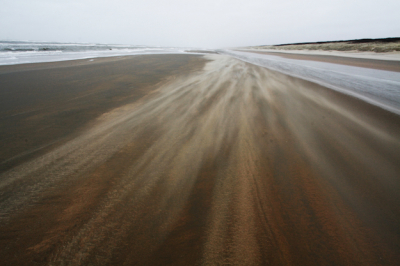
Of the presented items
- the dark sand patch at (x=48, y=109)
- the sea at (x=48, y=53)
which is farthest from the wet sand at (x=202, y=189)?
the sea at (x=48, y=53)

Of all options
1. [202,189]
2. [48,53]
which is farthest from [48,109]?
[48,53]

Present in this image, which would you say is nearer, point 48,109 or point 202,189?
point 202,189

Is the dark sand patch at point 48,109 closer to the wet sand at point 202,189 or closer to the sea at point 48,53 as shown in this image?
the wet sand at point 202,189

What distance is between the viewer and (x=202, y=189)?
5.02 feet

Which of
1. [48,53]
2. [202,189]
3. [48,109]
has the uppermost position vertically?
[48,53]

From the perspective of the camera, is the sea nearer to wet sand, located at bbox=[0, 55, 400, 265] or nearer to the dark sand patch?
the dark sand patch

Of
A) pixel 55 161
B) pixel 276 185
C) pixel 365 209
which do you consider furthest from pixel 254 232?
pixel 55 161

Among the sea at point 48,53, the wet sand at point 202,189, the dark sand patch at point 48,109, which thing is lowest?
the wet sand at point 202,189

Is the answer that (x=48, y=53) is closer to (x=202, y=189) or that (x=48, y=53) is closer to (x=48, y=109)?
(x=48, y=109)

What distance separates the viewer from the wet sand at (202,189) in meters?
1.06

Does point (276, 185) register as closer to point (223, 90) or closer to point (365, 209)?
point (365, 209)

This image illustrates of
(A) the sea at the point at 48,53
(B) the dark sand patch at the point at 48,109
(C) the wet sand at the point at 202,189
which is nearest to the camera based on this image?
(C) the wet sand at the point at 202,189

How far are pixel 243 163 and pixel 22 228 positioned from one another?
1.92 m

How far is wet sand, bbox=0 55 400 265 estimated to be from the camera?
106 centimetres
